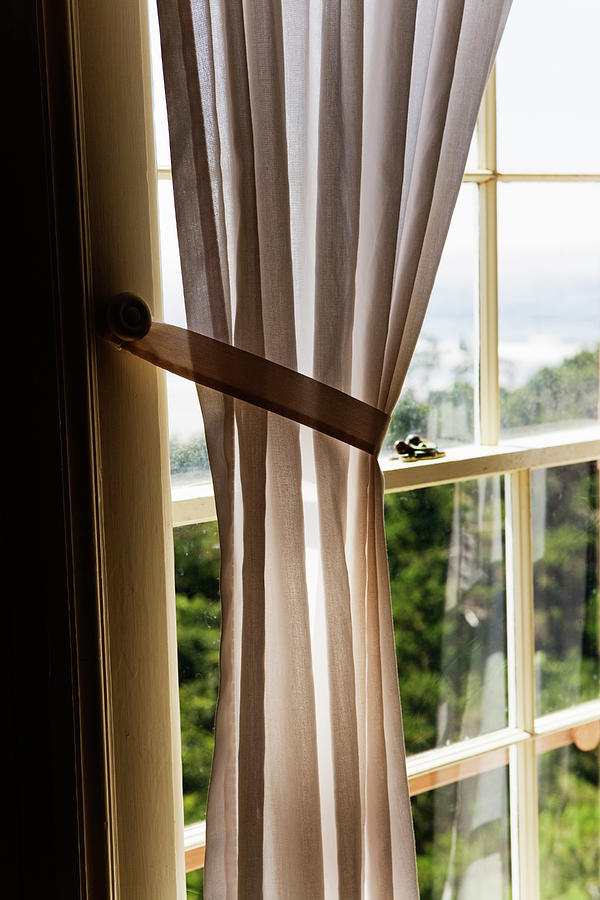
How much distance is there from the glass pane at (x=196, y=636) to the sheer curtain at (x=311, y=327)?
15 cm

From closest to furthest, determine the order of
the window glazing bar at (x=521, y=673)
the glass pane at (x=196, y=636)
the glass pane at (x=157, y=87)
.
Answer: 1. the glass pane at (x=157, y=87)
2. the glass pane at (x=196, y=636)
3. the window glazing bar at (x=521, y=673)

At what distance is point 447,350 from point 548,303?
0.68ft

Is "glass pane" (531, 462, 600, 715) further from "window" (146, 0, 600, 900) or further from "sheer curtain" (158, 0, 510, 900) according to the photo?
"sheer curtain" (158, 0, 510, 900)

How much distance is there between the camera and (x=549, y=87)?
1.20 m

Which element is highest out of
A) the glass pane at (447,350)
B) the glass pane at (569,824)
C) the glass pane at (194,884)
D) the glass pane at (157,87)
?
the glass pane at (157,87)

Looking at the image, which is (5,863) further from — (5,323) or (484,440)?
(484,440)

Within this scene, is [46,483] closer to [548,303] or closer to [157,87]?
[157,87]

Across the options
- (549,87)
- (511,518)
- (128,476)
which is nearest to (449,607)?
(511,518)

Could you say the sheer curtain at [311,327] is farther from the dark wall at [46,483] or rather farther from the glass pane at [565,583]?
A: the glass pane at [565,583]

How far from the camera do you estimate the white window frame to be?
3.75ft

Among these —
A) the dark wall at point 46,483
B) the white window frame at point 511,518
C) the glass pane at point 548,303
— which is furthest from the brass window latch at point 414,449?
the dark wall at point 46,483

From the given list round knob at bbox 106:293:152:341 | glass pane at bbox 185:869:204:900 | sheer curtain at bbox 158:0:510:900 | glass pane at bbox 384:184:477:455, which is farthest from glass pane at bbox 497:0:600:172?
glass pane at bbox 185:869:204:900

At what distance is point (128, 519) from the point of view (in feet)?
2.64

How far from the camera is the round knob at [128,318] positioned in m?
0.75
